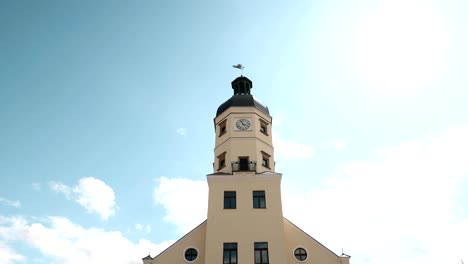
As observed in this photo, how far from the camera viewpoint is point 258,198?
24078 mm

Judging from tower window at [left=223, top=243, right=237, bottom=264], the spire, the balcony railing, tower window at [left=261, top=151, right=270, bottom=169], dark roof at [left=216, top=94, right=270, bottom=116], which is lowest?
tower window at [left=223, top=243, right=237, bottom=264]

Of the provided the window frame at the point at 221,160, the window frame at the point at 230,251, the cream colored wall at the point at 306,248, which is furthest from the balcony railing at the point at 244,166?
the window frame at the point at 230,251

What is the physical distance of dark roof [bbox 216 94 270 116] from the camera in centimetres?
2853

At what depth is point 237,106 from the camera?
2831cm

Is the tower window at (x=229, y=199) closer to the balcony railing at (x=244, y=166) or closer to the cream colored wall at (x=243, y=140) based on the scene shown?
the balcony railing at (x=244, y=166)

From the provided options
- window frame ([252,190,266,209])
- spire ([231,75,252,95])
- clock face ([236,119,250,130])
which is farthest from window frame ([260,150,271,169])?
spire ([231,75,252,95])

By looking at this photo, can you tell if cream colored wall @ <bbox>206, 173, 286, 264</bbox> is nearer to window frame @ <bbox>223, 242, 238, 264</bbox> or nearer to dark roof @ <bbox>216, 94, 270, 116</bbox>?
window frame @ <bbox>223, 242, 238, 264</bbox>

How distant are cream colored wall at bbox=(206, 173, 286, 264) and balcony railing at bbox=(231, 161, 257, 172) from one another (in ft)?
2.32

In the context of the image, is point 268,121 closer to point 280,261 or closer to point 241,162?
point 241,162

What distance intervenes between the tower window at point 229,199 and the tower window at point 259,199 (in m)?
1.32

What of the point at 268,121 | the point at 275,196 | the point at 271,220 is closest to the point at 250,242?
the point at 271,220

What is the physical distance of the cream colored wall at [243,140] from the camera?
2597 centimetres

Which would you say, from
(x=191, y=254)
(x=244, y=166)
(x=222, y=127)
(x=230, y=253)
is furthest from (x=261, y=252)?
(x=222, y=127)

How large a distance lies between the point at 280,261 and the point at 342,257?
4149mm
